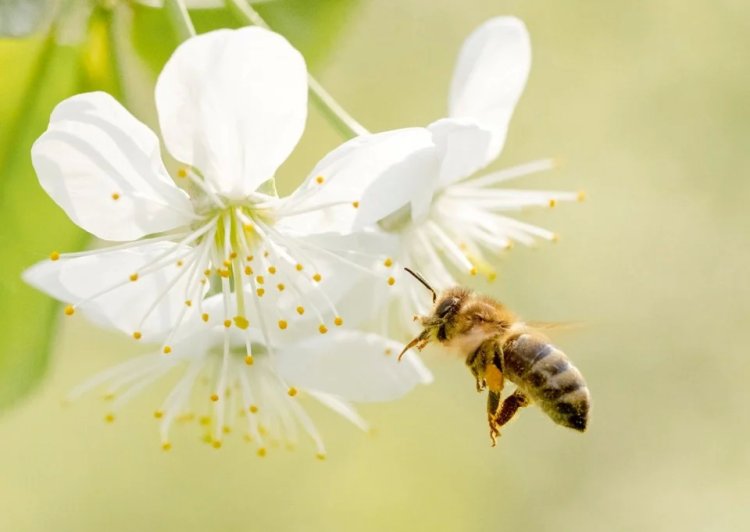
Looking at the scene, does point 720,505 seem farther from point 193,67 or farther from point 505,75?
point 193,67

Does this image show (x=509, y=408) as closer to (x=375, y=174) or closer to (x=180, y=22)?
(x=375, y=174)

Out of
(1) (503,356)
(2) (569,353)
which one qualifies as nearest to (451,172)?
(1) (503,356)

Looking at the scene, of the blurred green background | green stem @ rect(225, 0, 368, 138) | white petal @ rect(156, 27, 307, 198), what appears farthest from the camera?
the blurred green background

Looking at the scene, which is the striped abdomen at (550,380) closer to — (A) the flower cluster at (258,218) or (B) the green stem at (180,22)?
(A) the flower cluster at (258,218)

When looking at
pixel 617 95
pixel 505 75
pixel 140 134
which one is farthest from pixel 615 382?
pixel 140 134

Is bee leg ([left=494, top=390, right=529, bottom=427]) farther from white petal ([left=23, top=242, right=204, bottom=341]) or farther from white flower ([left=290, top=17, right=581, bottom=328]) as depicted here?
white petal ([left=23, top=242, right=204, bottom=341])

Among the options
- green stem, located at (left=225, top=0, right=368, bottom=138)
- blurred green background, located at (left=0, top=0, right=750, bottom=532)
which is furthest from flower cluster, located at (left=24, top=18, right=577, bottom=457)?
blurred green background, located at (left=0, top=0, right=750, bottom=532)

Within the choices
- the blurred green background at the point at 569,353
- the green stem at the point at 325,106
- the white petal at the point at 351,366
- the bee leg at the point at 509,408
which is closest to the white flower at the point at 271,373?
the white petal at the point at 351,366
